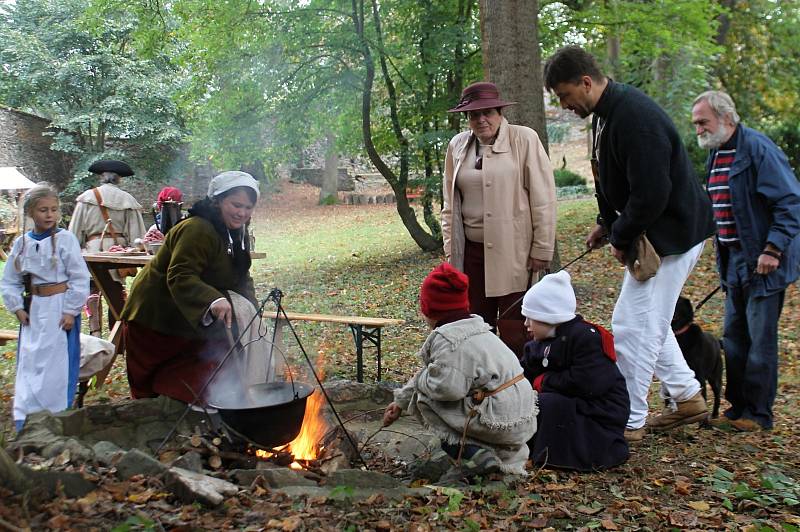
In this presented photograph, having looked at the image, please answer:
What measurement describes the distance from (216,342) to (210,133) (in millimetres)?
8355

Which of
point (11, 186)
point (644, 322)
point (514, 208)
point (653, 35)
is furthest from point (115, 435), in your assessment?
point (11, 186)

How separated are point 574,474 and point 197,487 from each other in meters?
1.95

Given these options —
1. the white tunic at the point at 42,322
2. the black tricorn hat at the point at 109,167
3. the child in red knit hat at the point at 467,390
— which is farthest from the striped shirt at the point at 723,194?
the black tricorn hat at the point at 109,167

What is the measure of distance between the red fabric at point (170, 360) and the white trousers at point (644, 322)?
251 centimetres

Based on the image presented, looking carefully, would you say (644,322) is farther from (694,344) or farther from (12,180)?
(12,180)

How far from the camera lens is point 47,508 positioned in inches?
110

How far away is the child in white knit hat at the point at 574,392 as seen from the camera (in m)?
3.82

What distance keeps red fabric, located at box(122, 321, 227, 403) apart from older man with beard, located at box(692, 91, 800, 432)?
336 centimetres

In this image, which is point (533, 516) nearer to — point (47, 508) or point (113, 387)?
point (47, 508)

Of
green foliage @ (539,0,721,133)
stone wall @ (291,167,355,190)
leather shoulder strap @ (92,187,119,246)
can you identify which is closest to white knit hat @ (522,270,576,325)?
leather shoulder strap @ (92,187,119,246)

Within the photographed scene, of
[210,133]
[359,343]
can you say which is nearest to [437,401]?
[359,343]

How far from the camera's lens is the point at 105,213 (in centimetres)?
810

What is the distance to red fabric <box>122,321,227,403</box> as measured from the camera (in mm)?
4574

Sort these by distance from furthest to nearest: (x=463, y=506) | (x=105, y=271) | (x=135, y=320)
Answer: (x=105, y=271) < (x=135, y=320) < (x=463, y=506)
